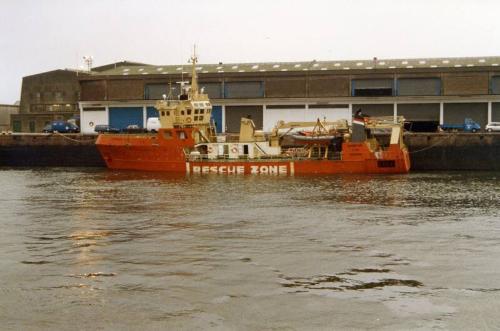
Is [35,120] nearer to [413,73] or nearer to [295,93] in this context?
[295,93]

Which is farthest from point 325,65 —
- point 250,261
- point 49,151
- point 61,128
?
point 250,261

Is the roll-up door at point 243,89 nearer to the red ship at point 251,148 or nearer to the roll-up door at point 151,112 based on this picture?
the roll-up door at point 151,112

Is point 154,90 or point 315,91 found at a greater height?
point 154,90

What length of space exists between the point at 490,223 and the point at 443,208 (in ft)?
13.9

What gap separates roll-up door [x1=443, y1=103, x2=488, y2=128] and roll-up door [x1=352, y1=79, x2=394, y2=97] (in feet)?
18.9

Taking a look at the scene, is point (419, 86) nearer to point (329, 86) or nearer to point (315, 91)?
point (329, 86)

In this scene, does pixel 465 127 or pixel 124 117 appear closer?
pixel 465 127

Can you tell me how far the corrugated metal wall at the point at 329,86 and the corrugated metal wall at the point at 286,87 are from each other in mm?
893

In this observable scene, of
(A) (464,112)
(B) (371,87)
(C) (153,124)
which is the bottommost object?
(C) (153,124)

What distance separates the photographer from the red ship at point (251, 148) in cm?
4738

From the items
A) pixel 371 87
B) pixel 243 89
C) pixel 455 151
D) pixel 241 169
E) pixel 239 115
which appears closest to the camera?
pixel 241 169

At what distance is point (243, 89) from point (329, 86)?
8.84m

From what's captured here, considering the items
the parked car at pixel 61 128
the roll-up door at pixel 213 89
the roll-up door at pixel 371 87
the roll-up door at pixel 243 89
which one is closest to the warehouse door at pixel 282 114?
the roll-up door at pixel 243 89

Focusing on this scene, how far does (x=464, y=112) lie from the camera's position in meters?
63.5
